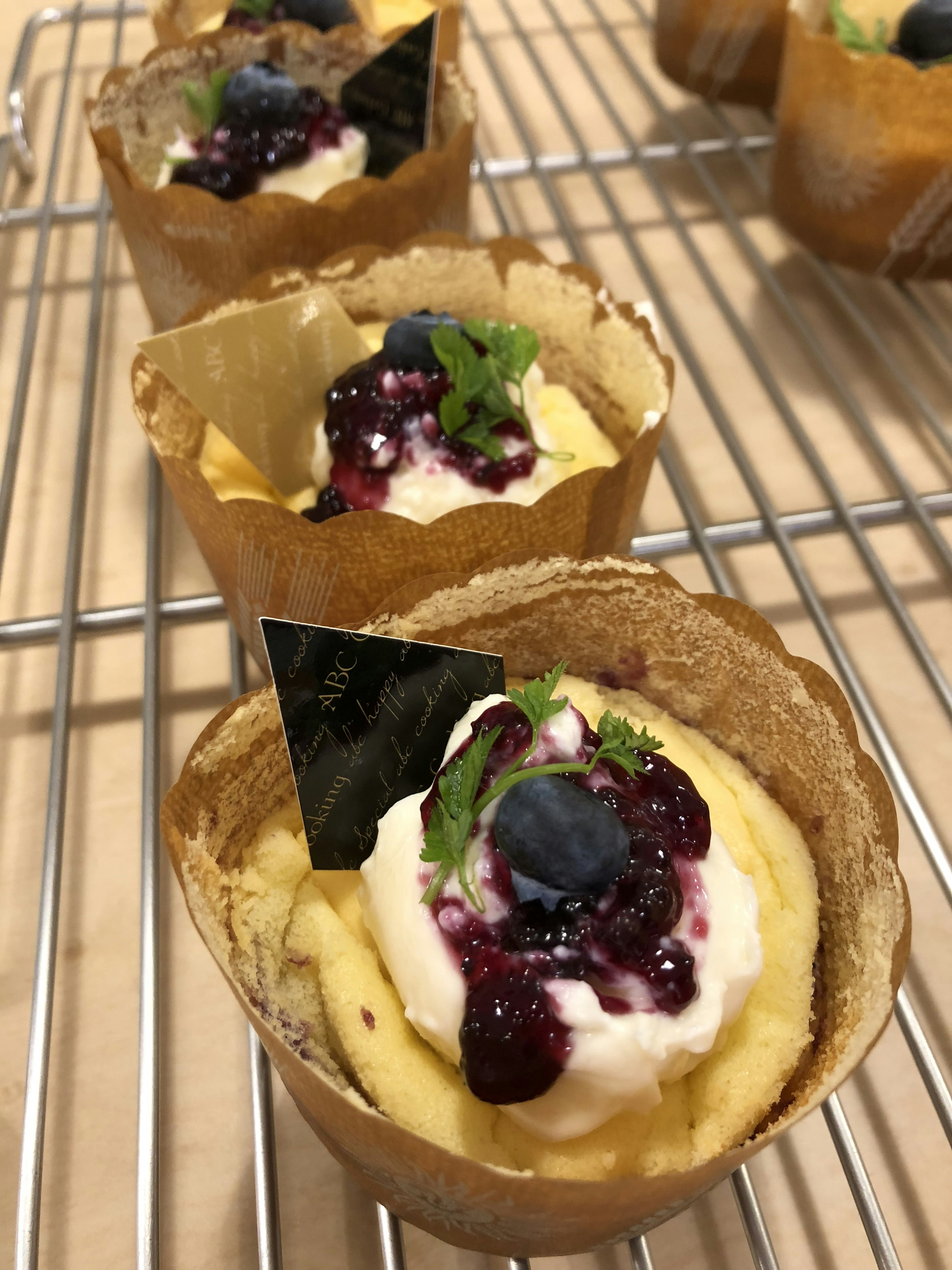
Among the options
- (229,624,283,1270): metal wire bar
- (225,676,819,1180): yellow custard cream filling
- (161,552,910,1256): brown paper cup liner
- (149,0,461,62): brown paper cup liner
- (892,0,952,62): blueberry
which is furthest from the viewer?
(149,0,461,62): brown paper cup liner

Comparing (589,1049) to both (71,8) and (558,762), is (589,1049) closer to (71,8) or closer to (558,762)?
(558,762)

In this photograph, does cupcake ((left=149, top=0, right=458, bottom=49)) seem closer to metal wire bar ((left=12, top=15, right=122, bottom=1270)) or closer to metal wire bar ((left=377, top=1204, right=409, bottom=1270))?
metal wire bar ((left=12, top=15, right=122, bottom=1270))

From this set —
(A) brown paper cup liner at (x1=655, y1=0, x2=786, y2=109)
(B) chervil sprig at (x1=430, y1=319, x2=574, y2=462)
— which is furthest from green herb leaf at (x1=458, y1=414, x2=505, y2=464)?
(A) brown paper cup liner at (x1=655, y1=0, x2=786, y2=109)

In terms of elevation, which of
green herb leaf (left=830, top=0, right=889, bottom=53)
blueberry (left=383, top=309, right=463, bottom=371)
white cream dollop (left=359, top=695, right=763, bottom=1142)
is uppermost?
green herb leaf (left=830, top=0, right=889, bottom=53)

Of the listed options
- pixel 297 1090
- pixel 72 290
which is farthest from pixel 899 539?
pixel 72 290

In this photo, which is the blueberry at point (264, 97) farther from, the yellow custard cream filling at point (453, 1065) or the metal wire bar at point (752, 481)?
the yellow custard cream filling at point (453, 1065)

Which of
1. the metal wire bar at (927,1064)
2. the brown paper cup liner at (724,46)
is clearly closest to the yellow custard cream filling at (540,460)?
the metal wire bar at (927,1064)

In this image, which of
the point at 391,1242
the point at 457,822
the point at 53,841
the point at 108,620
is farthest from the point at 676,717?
the point at 108,620

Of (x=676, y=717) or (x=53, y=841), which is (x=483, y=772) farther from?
(x=53, y=841)
